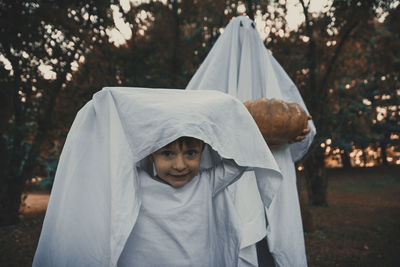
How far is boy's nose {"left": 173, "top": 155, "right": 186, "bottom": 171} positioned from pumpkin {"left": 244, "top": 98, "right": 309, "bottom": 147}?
0.76 metres

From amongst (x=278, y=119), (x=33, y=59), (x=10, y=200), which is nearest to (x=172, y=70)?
(x=33, y=59)

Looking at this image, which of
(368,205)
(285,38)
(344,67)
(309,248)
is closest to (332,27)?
(285,38)

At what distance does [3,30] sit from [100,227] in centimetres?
369

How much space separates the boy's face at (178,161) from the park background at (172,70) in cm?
333

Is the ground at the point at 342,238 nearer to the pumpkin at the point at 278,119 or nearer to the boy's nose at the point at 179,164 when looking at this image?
the pumpkin at the point at 278,119

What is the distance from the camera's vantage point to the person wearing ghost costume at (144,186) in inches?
51.5

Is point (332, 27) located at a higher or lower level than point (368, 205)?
higher

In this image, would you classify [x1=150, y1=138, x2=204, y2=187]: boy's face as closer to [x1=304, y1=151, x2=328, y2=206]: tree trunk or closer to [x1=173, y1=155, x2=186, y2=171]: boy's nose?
[x1=173, y1=155, x2=186, y2=171]: boy's nose

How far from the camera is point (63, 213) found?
4.44ft

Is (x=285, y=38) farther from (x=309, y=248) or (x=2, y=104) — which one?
(x=2, y=104)

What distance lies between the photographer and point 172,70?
8711mm

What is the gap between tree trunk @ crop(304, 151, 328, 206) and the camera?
8.48 meters

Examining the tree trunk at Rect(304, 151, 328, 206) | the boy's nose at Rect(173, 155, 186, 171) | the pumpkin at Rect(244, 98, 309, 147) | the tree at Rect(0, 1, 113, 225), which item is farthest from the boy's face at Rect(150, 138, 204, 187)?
the tree trunk at Rect(304, 151, 328, 206)

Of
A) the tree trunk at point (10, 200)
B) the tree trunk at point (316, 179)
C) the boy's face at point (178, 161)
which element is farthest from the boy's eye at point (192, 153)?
the tree trunk at point (316, 179)
